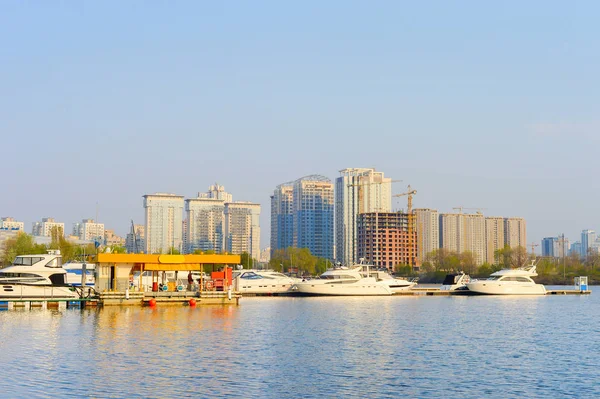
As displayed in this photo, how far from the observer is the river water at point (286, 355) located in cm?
2731

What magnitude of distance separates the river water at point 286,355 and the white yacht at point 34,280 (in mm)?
3248

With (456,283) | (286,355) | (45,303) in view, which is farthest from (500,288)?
(286,355)

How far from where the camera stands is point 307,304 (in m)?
75.9

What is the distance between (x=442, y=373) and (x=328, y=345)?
9.87 meters

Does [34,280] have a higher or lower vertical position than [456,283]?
higher

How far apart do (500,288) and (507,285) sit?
102 centimetres

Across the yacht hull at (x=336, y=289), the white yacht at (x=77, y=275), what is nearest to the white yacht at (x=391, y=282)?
the yacht hull at (x=336, y=289)

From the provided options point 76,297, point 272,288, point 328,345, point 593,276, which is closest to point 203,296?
point 76,297

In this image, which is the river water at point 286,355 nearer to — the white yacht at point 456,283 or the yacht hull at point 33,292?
the yacht hull at point 33,292

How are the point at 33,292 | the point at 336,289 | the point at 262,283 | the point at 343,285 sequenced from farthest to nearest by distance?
1. the point at 262,283
2. the point at 343,285
3. the point at 336,289
4. the point at 33,292

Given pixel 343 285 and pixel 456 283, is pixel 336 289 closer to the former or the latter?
pixel 343 285

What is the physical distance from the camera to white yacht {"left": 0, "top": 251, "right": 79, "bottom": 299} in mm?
58969

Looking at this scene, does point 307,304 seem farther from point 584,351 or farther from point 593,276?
point 593,276

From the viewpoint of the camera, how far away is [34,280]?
5953 centimetres
